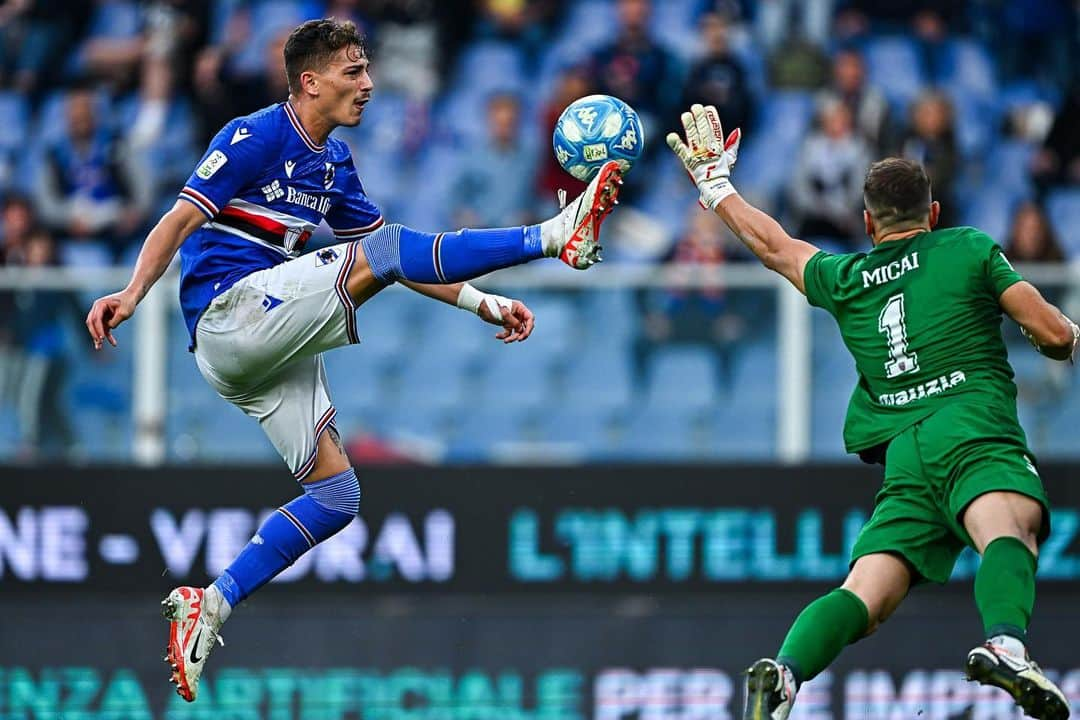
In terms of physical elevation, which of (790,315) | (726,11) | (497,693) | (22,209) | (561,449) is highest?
(726,11)

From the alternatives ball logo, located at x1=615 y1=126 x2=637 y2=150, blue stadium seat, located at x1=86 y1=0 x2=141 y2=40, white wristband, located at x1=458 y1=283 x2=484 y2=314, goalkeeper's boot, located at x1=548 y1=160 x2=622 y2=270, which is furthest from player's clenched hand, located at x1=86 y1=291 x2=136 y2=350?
blue stadium seat, located at x1=86 y1=0 x2=141 y2=40

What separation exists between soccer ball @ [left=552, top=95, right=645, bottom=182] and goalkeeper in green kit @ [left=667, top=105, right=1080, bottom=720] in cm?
90

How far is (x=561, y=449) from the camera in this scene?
10.9 meters

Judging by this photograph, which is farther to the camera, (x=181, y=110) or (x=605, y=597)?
(x=181, y=110)

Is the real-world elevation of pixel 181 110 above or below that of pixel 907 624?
above

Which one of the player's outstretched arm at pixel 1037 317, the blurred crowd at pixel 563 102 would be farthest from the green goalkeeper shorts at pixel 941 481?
the blurred crowd at pixel 563 102

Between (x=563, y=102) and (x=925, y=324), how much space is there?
699 centimetres

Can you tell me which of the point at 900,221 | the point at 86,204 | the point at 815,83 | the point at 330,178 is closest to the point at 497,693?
the point at 330,178

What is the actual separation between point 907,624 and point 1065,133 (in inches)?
201

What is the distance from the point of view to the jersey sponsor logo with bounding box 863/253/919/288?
22.6ft

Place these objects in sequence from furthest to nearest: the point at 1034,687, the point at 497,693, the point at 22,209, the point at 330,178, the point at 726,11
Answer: the point at 726,11 → the point at 22,209 → the point at 497,693 → the point at 330,178 → the point at 1034,687

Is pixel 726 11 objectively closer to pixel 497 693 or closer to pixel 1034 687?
pixel 497 693

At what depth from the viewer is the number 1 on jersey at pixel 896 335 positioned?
22.6 feet

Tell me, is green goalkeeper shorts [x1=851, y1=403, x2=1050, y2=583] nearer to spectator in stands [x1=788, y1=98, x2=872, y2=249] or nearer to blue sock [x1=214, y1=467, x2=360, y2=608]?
blue sock [x1=214, y1=467, x2=360, y2=608]
